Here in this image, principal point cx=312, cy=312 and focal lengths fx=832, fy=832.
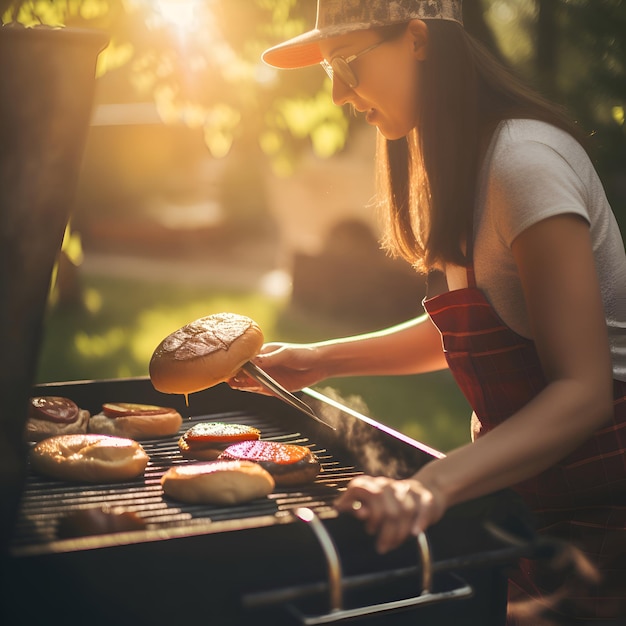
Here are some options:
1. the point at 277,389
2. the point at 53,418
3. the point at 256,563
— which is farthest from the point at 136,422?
the point at 256,563

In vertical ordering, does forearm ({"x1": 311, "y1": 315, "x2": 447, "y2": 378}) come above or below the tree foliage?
below

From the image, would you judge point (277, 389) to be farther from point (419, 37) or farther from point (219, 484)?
point (419, 37)

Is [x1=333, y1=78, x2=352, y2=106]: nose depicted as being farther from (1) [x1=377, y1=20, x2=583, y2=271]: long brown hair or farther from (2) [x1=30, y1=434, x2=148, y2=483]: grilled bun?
(2) [x1=30, y1=434, x2=148, y2=483]: grilled bun

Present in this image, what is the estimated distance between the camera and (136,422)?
9.50 ft

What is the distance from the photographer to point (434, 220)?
233 centimetres

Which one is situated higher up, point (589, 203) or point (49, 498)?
point (589, 203)

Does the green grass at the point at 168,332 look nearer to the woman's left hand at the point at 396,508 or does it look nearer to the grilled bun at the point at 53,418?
the grilled bun at the point at 53,418

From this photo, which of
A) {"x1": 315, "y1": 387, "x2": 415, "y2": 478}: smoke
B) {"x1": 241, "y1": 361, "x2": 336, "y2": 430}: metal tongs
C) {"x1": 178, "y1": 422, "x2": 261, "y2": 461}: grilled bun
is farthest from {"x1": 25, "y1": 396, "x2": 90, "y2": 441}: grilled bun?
{"x1": 315, "y1": 387, "x2": 415, "y2": 478}: smoke

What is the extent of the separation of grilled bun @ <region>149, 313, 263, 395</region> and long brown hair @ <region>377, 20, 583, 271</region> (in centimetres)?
73

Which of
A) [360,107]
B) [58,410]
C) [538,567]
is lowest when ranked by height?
[538,567]

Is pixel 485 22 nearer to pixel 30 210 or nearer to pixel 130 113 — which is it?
pixel 30 210

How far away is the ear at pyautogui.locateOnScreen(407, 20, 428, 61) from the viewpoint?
2.24 m

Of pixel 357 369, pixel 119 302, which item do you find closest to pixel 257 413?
pixel 357 369

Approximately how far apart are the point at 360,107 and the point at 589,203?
0.71 metres
